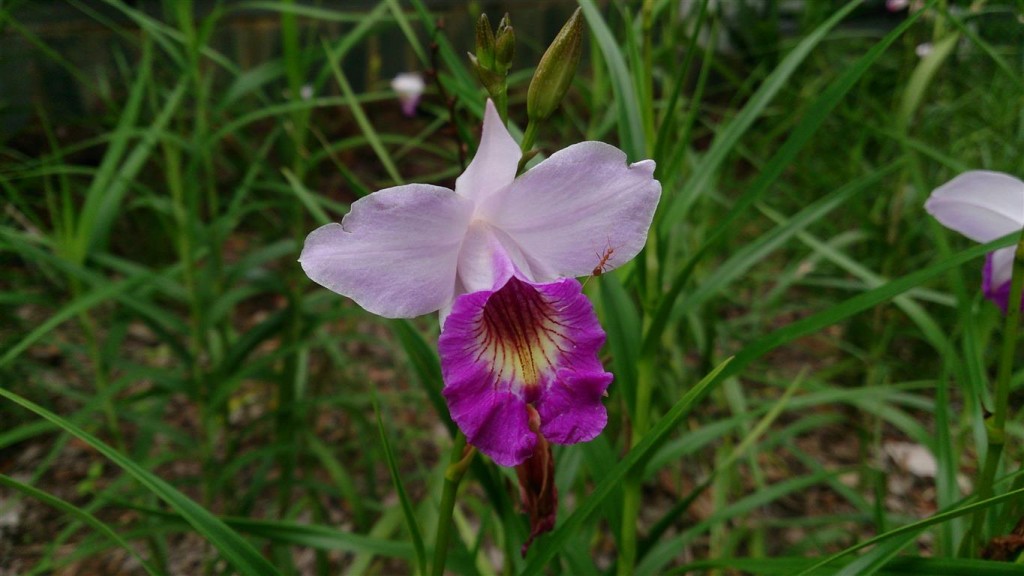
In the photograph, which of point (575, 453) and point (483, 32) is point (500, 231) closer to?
point (483, 32)

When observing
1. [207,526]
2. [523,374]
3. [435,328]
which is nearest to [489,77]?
[523,374]

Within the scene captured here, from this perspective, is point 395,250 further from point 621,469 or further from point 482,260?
point 621,469

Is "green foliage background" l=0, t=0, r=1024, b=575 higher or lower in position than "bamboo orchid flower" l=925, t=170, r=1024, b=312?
lower

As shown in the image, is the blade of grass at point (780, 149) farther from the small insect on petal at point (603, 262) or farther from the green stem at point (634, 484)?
the small insect on petal at point (603, 262)

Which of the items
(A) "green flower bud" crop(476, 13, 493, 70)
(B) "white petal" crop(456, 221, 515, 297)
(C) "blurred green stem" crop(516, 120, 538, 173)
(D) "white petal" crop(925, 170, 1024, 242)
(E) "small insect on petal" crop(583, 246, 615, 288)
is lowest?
(B) "white petal" crop(456, 221, 515, 297)

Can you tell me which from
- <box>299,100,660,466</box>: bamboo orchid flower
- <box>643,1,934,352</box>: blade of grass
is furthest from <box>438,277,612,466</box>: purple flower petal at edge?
<box>643,1,934,352</box>: blade of grass

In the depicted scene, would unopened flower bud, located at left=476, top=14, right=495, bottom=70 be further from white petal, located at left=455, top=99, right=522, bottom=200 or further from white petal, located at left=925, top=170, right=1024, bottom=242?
white petal, located at left=925, top=170, right=1024, bottom=242
